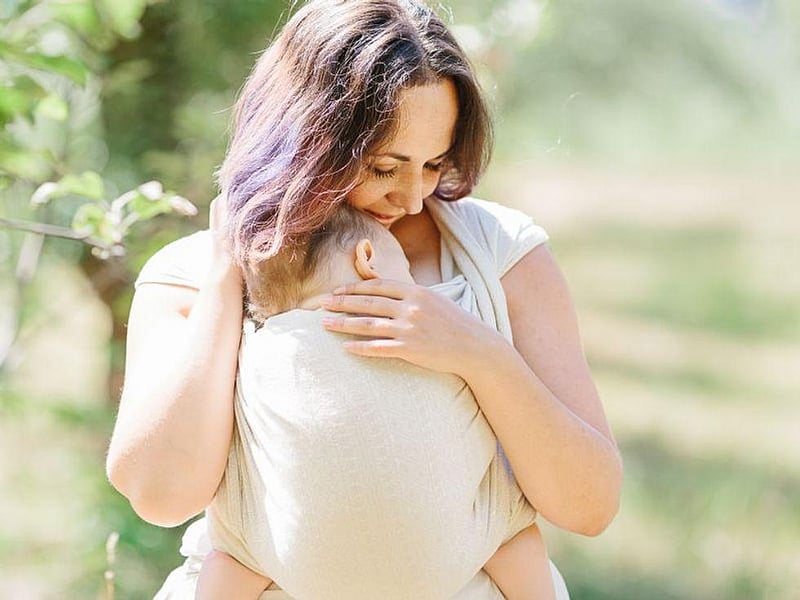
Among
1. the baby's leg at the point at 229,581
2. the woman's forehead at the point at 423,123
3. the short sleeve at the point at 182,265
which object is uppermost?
the woman's forehead at the point at 423,123

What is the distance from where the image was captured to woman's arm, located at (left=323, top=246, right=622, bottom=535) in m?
1.81

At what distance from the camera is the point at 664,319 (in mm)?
9719

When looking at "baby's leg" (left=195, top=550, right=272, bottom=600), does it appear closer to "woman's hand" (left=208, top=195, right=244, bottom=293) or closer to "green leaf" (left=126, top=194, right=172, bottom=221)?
"woman's hand" (left=208, top=195, right=244, bottom=293)

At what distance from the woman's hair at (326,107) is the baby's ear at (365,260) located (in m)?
0.08

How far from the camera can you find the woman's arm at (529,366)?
1.81 metres

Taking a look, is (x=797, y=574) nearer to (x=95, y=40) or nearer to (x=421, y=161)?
(x=95, y=40)

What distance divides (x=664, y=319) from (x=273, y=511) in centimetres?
822

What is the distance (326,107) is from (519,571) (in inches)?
31.0

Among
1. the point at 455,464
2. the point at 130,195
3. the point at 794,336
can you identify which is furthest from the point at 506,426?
the point at 794,336

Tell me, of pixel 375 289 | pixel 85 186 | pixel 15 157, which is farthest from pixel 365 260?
pixel 15 157

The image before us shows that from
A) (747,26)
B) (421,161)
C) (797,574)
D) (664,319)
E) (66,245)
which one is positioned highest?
(421,161)

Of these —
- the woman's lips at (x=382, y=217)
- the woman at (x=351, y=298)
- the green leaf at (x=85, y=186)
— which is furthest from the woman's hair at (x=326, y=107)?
the green leaf at (x=85, y=186)

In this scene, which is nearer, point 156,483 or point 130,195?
point 156,483

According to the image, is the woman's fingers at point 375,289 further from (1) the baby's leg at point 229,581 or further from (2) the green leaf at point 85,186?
(2) the green leaf at point 85,186
